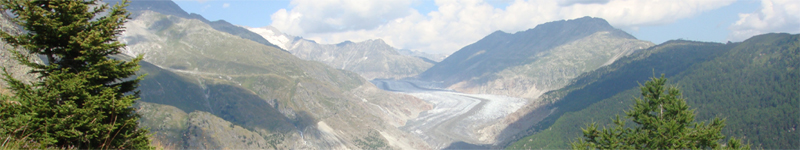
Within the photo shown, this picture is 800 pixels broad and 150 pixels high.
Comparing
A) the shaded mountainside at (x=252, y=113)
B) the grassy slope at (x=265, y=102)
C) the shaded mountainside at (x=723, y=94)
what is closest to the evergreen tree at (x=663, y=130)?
the shaded mountainside at (x=723, y=94)

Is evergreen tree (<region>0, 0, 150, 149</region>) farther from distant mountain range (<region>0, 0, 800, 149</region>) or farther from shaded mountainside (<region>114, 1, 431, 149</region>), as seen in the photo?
distant mountain range (<region>0, 0, 800, 149</region>)

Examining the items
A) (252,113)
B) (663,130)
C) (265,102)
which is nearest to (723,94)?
(663,130)

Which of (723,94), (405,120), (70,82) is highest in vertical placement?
(70,82)

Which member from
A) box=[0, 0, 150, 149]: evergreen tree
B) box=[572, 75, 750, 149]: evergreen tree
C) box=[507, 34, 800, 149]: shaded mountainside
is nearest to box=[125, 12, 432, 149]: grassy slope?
box=[507, 34, 800, 149]: shaded mountainside

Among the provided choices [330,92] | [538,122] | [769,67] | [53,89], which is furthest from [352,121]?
[769,67]

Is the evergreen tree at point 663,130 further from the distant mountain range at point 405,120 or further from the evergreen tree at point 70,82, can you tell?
the distant mountain range at point 405,120

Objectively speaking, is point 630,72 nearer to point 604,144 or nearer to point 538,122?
point 538,122

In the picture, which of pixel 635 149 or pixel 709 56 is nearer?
pixel 635 149

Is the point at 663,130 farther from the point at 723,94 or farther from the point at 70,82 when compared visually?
the point at 723,94
